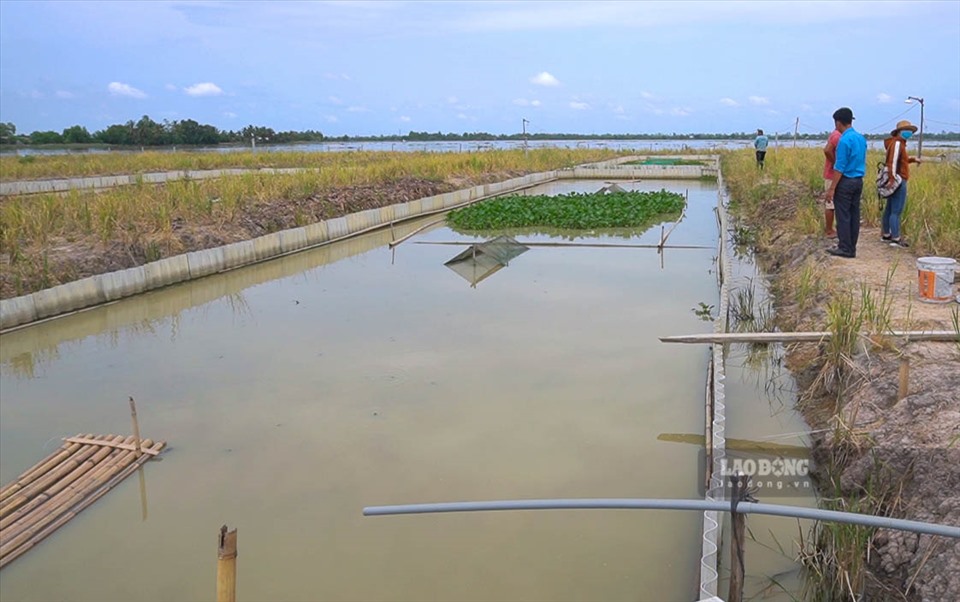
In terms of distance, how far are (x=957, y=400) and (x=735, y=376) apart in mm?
1789

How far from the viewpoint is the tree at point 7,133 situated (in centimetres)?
3152

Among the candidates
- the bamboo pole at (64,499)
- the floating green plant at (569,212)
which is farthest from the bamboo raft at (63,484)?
the floating green plant at (569,212)

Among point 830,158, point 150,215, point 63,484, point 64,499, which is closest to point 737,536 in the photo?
point 64,499

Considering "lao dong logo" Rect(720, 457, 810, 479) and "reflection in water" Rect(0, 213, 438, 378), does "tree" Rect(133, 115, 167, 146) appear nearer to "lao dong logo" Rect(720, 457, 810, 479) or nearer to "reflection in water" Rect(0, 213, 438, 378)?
"reflection in water" Rect(0, 213, 438, 378)

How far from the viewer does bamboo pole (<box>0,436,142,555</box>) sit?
3.02 m

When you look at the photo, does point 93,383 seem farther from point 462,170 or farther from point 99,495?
point 462,170

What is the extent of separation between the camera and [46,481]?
3.42 m

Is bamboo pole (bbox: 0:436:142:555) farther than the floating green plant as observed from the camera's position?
No

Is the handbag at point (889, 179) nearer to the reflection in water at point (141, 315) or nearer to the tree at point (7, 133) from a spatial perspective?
the reflection in water at point (141, 315)

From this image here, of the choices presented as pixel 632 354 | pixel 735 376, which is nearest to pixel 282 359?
pixel 632 354

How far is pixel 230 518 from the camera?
3205mm

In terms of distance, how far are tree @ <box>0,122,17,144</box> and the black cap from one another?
113 feet

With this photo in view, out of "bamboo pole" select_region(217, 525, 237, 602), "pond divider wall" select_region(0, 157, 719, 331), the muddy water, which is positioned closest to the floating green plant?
"pond divider wall" select_region(0, 157, 719, 331)

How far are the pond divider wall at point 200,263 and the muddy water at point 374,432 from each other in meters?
0.20
